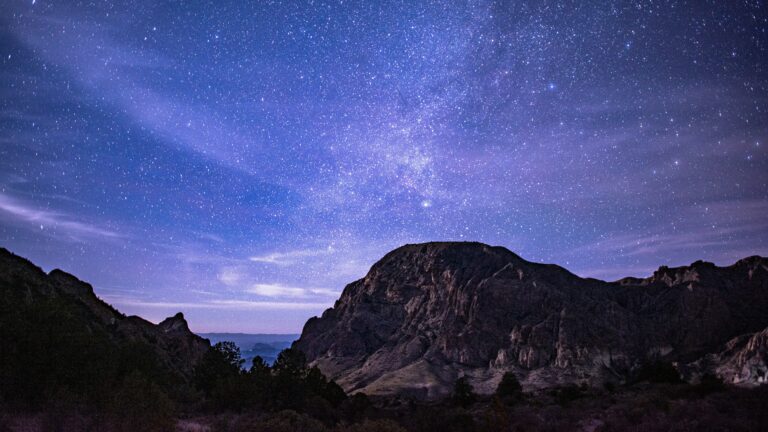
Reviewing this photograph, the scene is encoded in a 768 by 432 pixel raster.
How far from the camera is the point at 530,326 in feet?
436

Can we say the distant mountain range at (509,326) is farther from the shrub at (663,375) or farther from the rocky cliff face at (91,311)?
the shrub at (663,375)

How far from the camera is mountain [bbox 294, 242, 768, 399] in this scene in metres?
116

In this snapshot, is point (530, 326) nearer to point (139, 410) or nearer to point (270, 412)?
point (270, 412)

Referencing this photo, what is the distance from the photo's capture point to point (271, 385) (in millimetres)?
40219

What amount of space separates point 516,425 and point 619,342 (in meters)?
113

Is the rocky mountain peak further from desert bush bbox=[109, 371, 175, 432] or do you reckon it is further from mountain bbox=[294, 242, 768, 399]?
desert bush bbox=[109, 371, 175, 432]

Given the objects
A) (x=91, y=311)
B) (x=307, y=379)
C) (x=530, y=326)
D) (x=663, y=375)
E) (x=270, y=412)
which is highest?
(x=91, y=311)

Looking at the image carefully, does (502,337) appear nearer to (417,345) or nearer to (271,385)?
(417,345)

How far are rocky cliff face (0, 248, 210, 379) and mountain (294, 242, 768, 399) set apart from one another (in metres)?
47.2

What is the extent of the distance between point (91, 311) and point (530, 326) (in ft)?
371

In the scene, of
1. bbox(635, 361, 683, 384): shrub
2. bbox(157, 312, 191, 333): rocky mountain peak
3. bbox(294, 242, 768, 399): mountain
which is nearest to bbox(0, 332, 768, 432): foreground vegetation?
bbox(635, 361, 683, 384): shrub

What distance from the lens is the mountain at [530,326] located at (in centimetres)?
11556

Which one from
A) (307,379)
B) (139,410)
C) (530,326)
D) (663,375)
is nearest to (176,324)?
(307,379)

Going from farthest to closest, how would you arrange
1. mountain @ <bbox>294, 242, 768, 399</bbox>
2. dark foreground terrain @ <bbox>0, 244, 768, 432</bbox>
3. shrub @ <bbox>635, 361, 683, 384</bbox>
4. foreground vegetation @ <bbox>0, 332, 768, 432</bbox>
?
mountain @ <bbox>294, 242, 768, 399</bbox>
shrub @ <bbox>635, 361, 683, 384</bbox>
dark foreground terrain @ <bbox>0, 244, 768, 432</bbox>
foreground vegetation @ <bbox>0, 332, 768, 432</bbox>
